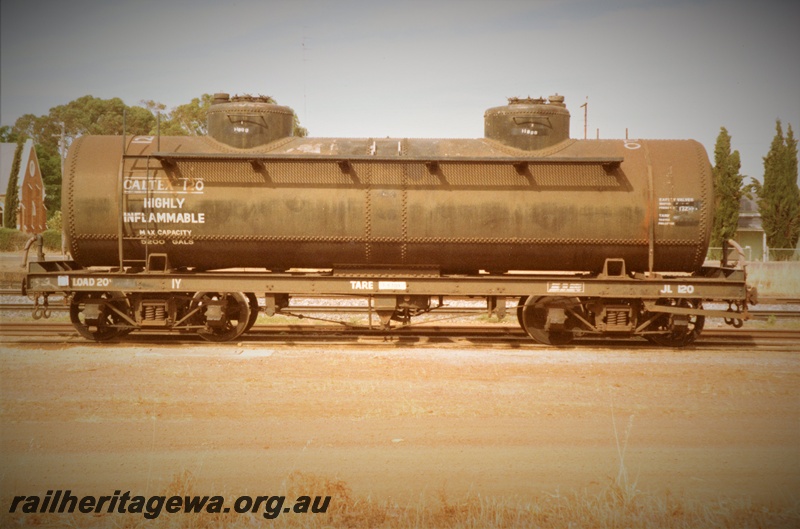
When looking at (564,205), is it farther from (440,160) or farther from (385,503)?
(385,503)

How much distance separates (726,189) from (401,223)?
114 ft

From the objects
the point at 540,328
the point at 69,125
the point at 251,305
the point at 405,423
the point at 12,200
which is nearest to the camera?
the point at 405,423

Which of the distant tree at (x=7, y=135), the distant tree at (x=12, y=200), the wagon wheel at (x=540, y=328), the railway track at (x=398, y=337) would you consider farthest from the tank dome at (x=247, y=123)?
the distant tree at (x=7, y=135)

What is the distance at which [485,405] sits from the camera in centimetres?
795

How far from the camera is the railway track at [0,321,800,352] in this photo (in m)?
12.1

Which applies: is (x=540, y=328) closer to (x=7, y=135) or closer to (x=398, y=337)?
(x=398, y=337)

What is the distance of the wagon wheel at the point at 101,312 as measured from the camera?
11867 millimetres

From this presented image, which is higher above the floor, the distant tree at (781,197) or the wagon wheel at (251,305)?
the distant tree at (781,197)

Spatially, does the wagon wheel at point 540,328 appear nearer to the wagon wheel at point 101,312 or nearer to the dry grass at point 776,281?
the wagon wheel at point 101,312

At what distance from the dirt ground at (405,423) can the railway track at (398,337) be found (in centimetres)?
122

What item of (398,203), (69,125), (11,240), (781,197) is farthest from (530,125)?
(69,125)

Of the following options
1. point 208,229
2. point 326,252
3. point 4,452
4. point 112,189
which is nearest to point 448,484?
point 4,452

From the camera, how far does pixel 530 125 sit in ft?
38.9

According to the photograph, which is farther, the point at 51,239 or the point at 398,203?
the point at 51,239
